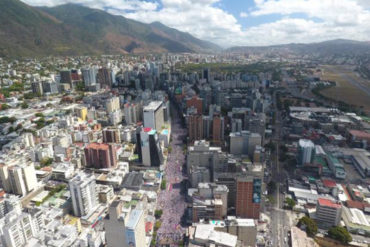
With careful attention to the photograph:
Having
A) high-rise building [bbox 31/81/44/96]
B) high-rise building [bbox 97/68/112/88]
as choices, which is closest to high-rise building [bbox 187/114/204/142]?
high-rise building [bbox 97/68/112/88]

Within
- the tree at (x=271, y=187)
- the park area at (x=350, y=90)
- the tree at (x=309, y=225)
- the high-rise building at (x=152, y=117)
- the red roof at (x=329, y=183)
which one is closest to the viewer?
the tree at (x=309, y=225)

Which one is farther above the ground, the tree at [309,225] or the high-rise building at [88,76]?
the high-rise building at [88,76]

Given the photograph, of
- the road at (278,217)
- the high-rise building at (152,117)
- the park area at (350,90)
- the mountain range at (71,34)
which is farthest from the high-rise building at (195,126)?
the mountain range at (71,34)

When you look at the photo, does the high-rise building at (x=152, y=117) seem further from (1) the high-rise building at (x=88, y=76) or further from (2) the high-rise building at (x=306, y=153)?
(1) the high-rise building at (x=88, y=76)

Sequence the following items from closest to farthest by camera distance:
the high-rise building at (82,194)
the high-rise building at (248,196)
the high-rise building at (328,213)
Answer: the high-rise building at (248,196), the high-rise building at (328,213), the high-rise building at (82,194)

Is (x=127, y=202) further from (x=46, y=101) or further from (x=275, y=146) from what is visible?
(x=46, y=101)

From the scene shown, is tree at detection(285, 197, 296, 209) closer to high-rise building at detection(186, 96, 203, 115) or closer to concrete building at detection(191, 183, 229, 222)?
concrete building at detection(191, 183, 229, 222)
